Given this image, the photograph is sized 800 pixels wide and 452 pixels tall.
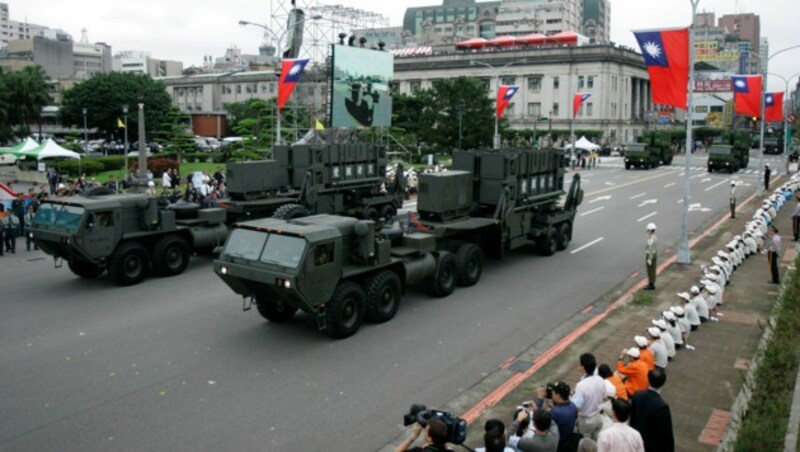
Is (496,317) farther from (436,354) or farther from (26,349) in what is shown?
(26,349)

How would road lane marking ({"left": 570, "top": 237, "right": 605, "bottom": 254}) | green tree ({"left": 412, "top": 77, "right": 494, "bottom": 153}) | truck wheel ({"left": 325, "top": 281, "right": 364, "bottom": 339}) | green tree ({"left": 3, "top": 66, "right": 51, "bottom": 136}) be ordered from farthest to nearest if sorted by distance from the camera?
green tree ({"left": 3, "top": 66, "right": 51, "bottom": 136}) → green tree ({"left": 412, "top": 77, "right": 494, "bottom": 153}) → road lane marking ({"left": 570, "top": 237, "right": 605, "bottom": 254}) → truck wheel ({"left": 325, "top": 281, "right": 364, "bottom": 339})

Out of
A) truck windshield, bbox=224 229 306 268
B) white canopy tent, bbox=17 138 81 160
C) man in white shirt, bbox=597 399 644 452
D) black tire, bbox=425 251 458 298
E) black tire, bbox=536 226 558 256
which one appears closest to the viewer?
man in white shirt, bbox=597 399 644 452

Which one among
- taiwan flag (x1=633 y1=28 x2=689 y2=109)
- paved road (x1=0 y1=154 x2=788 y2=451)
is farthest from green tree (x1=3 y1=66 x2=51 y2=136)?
taiwan flag (x1=633 y1=28 x2=689 y2=109)

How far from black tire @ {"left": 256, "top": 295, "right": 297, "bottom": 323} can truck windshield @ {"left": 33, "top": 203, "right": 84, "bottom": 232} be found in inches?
197

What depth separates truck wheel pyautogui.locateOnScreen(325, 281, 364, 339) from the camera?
12602 millimetres

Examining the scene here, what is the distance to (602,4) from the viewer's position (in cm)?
17788

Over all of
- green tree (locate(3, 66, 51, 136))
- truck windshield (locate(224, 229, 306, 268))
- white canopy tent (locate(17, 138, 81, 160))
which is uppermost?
green tree (locate(3, 66, 51, 136))

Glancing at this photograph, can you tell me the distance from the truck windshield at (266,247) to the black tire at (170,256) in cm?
522

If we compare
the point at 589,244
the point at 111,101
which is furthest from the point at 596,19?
the point at 589,244

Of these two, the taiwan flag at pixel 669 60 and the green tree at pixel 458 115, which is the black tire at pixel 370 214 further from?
the green tree at pixel 458 115

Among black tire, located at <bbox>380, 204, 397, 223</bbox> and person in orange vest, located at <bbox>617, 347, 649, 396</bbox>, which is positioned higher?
black tire, located at <bbox>380, 204, 397, 223</bbox>

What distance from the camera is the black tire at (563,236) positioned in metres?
21.4

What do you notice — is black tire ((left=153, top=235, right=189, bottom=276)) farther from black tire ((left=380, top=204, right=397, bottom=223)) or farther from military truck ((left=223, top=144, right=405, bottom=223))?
black tire ((left=380, top=204, right=397, bottom=223))

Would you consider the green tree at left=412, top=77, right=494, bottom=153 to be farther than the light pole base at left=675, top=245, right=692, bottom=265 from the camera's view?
Yes
